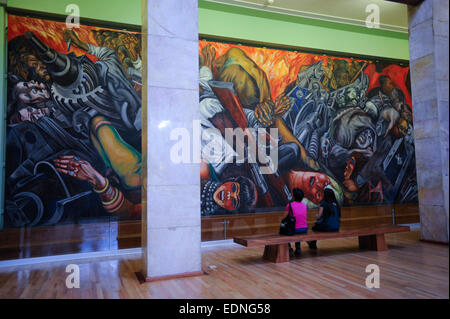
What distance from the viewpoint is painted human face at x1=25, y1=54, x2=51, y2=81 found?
6648 millimetres

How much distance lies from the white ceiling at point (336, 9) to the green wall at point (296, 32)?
0.17 metres

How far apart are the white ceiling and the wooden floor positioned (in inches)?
233

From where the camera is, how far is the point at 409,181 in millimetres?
9984

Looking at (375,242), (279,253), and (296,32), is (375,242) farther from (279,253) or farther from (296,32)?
(296,32)

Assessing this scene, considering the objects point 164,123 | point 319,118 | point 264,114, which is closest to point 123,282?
point 164,123

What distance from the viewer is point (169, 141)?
490 cm

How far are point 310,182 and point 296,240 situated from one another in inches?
142

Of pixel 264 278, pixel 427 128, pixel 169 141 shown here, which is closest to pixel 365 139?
pixel 427 128

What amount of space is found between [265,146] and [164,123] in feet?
13.3

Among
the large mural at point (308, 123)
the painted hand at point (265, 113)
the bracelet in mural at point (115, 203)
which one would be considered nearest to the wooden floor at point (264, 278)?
the bracelet in mural at point (115, 203)

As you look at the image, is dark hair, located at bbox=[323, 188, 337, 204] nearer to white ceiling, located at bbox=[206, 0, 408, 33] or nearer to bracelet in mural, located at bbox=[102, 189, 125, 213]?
bracelet in mural, located at bbox=[102, 189, 125, 213]

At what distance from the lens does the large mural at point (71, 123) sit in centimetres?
652
